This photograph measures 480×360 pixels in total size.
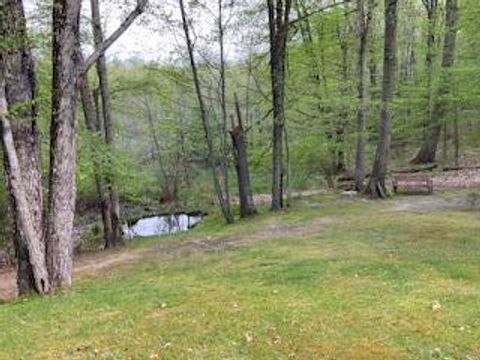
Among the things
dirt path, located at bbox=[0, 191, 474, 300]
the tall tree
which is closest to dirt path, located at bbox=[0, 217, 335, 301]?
dirt path, located at bbox=[0, 191, 474, 300]

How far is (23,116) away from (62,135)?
0.88 m

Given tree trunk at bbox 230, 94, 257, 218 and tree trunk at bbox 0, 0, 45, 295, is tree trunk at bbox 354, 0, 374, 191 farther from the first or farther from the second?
tree trunk at bbox 0, 0, 45, 295

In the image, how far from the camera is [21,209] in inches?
369

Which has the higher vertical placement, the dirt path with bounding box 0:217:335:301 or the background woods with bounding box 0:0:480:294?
the background woods with bounding box 0:0:480:294

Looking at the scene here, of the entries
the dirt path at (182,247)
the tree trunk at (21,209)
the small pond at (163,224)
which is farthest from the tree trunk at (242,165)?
the tree trunk at (21,209)

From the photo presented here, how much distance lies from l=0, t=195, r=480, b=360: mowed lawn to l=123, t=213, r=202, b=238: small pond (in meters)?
13.7

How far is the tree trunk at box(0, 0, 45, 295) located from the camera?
31.0ft

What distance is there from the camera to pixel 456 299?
7207 millimetres

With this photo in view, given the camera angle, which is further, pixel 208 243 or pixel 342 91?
pixel 342 91

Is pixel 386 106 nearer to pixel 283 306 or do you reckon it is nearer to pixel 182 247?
pixel 182 247

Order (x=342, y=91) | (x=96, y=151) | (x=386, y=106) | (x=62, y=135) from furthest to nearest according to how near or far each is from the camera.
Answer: (x=342, y=91)
(x=386, y=106)
(x=96, y=151)
(x=62, y=135)

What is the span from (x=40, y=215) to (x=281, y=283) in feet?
14.0

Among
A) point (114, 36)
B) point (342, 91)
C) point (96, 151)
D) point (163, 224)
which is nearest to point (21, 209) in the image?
point (114, 36)

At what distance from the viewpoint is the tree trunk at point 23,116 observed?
9.44m
